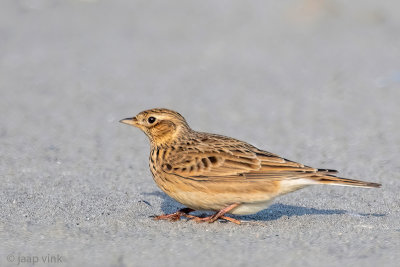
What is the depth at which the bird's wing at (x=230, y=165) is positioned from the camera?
643 cm

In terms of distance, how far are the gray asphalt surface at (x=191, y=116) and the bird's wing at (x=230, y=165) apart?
0.45 metres

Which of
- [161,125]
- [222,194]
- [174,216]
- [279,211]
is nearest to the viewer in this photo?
[222,194]

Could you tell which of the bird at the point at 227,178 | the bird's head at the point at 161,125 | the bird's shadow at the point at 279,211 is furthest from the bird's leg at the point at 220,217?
the bird's head at the point at 161,125

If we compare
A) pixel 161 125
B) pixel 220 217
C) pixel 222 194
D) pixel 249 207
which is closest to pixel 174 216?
pixel 220 217

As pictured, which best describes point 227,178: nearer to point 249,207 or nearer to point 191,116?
point 249,207

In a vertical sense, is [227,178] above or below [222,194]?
above

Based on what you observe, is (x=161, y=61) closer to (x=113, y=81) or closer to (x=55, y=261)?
(x=113, y=81)

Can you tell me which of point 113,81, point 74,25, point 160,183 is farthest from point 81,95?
point 160,183

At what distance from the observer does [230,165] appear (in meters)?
6.54

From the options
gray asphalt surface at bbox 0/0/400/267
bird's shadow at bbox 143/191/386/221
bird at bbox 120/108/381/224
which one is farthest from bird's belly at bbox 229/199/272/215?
bird's shadow at bbox 143/191/386/221

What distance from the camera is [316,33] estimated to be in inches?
627

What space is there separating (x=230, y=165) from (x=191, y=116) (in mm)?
4689

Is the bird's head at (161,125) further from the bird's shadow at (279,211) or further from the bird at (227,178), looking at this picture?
the bird's shadow at (279,211)

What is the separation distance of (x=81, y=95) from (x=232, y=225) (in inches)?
241
